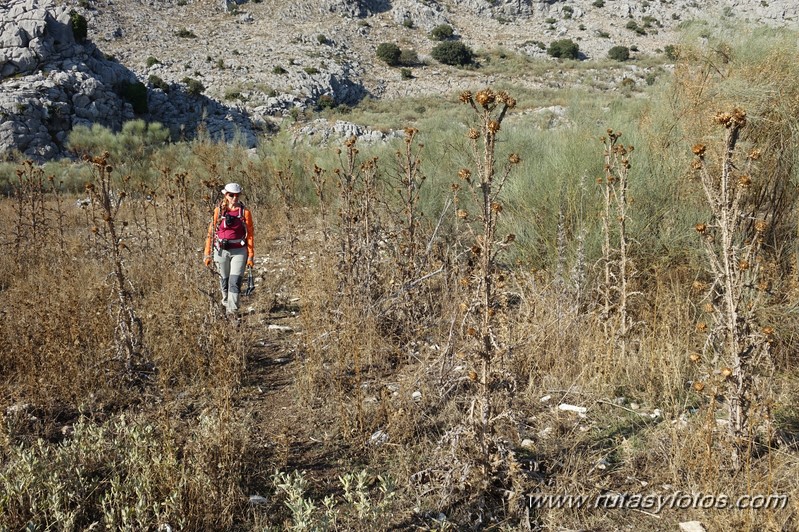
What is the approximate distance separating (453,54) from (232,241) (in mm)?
31433

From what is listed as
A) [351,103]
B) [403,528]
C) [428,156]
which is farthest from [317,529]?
[351,103]

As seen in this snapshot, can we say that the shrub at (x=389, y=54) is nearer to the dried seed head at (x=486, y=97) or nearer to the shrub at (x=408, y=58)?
the shrub at (x=408, y=58)

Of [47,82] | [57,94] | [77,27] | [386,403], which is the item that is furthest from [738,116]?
[77,27]

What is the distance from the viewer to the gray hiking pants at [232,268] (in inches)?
200

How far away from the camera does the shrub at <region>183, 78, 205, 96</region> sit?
22328 mm

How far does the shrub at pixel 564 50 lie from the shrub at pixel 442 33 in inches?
299

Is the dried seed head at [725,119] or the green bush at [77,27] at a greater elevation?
the green bush at [77,27]

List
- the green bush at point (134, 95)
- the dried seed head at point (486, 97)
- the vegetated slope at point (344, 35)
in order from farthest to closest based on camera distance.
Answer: the vegetated slope at point (344, 35), the green bush at point (134, 95), the dried seed head at point (486, 97)

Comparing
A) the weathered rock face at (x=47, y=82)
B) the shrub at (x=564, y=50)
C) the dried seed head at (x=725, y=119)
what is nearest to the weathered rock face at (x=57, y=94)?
the weathered rock face at (x=47, y=82)

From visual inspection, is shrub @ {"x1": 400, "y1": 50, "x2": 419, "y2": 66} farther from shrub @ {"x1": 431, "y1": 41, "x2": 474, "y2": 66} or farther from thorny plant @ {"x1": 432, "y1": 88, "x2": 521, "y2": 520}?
thorny plant @ {"x1": 432, "y1": 88, "x2": 521, "y2": 520}

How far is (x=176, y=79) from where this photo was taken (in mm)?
24359

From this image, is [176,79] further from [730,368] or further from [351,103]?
[730,368]

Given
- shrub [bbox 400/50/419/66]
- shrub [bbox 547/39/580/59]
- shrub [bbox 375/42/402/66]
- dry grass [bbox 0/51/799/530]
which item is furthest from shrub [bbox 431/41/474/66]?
dry grass [bbox 0/51/799/530]

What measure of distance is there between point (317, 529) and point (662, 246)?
3855mm
